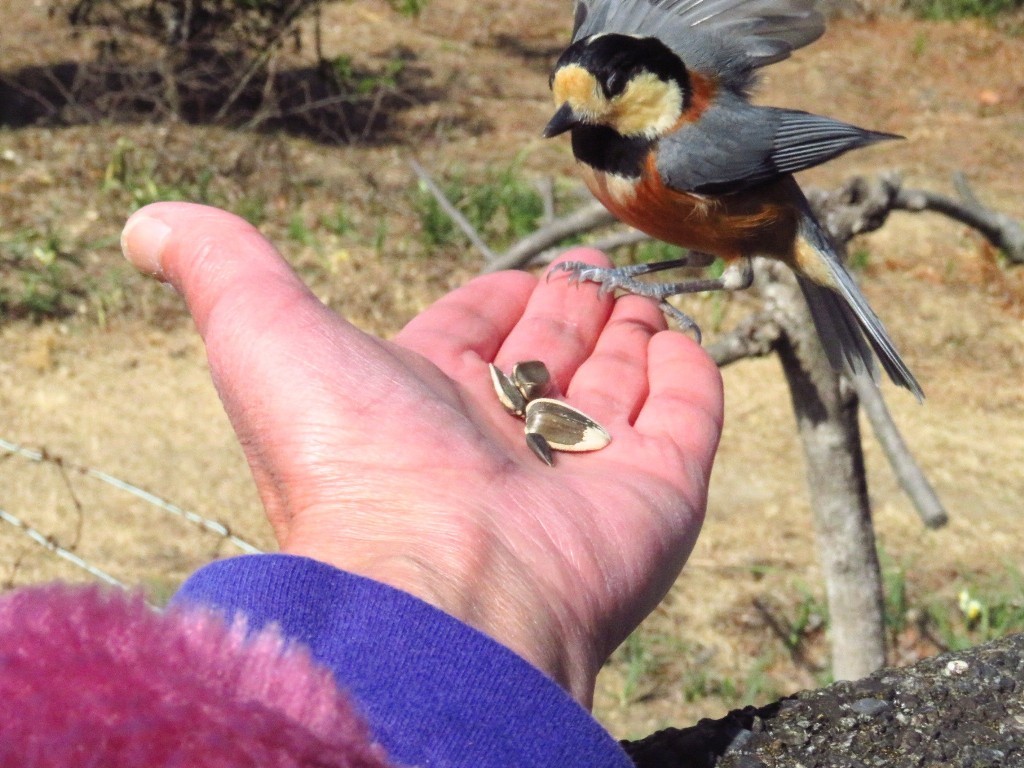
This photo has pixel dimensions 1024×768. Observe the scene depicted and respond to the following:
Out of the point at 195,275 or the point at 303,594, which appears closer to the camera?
the point at 303,594

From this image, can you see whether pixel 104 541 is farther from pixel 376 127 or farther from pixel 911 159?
pixel 911 159

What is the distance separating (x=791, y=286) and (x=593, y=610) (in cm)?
122

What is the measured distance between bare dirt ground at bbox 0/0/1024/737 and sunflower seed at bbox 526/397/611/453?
4.54 ft

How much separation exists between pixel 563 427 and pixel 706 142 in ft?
2.40

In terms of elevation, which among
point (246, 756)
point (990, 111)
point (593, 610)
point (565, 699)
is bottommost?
point (990, 111)

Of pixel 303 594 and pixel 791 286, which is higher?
pixel 303 594

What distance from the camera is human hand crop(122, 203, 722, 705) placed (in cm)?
119

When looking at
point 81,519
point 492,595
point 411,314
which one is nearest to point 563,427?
point 492,595

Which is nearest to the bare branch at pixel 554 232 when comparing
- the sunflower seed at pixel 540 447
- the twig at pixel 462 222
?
the twig at pixel 462 222

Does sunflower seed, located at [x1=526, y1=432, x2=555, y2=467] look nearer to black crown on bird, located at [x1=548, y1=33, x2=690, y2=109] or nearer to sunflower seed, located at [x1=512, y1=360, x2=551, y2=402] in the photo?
sunflower seed, located at [x1=512, y1=360, x2=551, y2=402]

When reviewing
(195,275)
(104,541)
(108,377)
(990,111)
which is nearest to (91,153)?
(108,377)

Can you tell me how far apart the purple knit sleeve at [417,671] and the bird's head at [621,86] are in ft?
3.73

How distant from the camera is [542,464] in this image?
4.92 ft

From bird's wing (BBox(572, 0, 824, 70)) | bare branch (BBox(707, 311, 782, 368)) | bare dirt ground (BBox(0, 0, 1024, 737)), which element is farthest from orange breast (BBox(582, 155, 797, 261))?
bare dirt ground (BBox(0, 0, 1024, 737))
